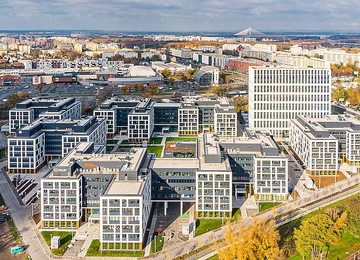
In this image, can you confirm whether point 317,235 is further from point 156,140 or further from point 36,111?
point 36,111

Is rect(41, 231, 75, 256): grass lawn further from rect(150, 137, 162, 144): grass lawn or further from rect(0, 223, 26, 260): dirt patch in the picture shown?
rect(150, 137, 162, 144): grass lawn

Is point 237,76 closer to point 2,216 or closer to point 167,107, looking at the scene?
point 167,107

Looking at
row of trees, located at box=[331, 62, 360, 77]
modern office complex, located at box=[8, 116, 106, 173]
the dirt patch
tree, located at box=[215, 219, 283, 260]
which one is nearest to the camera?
tree, located at box=[215, 219, 283, 260]

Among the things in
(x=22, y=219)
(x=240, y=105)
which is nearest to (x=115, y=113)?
(x=240, y=105)

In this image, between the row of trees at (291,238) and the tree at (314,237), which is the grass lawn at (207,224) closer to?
the row of trees at (291,238)

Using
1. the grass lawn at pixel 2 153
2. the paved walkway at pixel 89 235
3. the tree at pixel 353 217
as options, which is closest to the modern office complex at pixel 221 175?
Answer: the paved walkway at pixel 89 235

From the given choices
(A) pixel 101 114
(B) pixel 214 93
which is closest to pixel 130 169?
(A) pixel 101 114

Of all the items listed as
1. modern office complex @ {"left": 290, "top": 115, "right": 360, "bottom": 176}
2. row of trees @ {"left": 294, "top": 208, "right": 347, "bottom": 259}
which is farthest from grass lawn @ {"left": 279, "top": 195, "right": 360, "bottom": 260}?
modern office complex @ {"left": 290, "top": 115, "right": 360, "bottom": 176}
